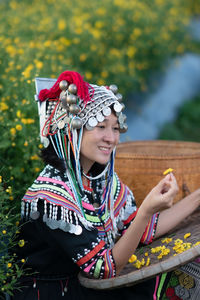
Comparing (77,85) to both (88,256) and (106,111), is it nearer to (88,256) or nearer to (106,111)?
(106,111)

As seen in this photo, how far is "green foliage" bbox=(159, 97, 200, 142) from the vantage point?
16.8 ft

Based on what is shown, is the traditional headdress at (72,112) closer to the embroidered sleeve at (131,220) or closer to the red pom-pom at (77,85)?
the red pom-pom at (77,85)

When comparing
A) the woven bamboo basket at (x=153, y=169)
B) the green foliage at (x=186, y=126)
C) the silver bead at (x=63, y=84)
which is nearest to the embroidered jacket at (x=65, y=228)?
the silver bead at (x=63, y=84)

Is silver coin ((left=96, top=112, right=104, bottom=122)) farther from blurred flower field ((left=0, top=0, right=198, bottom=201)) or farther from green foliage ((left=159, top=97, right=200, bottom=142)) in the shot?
green foliage ((left=159, top=97, right=200, bottom=142))

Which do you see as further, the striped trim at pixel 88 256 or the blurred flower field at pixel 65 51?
the blurred flower field at pixel 65 51

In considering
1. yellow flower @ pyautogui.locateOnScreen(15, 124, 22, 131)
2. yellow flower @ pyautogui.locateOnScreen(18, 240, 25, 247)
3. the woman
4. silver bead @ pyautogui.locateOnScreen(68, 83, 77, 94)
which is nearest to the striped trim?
the woman

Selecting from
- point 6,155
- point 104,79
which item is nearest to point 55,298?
point 6,155

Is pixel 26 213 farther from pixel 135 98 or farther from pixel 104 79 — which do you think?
pixel 135 98

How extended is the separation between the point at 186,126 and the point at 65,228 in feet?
13.1

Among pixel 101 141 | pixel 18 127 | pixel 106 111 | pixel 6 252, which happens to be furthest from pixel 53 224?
pixel 18 127

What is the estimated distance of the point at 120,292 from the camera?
5.91 ft

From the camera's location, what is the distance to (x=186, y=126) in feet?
17.8

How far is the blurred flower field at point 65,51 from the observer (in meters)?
2.50

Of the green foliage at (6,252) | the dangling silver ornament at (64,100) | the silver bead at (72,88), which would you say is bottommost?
the green foliage at (6,252)
